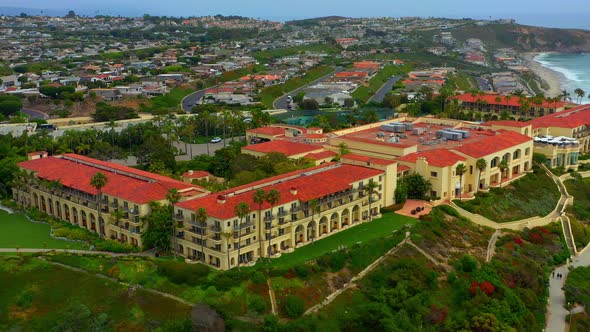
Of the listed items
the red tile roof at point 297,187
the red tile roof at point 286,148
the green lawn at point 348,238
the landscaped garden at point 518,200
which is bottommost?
the landscaped garden at point 518,200

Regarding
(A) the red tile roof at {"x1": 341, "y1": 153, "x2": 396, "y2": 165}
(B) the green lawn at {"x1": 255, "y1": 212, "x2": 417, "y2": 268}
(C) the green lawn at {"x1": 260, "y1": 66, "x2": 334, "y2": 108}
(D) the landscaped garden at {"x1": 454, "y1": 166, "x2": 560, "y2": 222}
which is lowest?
(D) the landscaped garden at {"x1": 454, "y1": 166, "x2": 560, "y2": 222}

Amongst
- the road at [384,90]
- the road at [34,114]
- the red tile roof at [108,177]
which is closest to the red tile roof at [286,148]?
the red tile roof at [108,177]

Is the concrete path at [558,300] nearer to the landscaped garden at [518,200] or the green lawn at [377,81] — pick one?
the landscaped garden at [518,200]

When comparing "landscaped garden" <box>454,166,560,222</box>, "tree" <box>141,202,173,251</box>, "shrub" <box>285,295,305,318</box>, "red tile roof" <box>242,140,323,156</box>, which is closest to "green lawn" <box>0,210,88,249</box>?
"tree" <box>141,202,173,251</box>

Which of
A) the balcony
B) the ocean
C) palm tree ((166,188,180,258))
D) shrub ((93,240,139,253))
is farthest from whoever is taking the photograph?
the ocean

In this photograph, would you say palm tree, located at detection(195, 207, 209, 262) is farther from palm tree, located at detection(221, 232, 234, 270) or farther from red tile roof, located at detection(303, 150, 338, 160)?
red tile roof, located at detection(303, 150, 338, 160)

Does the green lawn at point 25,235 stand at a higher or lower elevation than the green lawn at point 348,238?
higher
